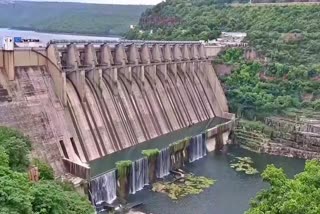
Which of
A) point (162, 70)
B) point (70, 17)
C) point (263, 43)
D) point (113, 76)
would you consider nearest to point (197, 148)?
point (113, 76)

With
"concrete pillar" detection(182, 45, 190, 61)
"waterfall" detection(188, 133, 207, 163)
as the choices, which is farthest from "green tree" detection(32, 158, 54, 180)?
"concrete pillar" detection(182, 45, 190, 61)

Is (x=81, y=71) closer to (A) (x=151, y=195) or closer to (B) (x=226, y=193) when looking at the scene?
(A) (x=151, y=195)

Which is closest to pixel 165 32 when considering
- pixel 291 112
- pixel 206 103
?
pixel 206 103

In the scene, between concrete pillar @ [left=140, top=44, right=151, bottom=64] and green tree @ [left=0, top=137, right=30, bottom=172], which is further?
concrete pillar @ [left=140, top=44, right=151, bottom=64]

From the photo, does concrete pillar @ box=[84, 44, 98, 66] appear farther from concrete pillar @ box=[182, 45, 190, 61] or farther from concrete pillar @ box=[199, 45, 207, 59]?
concrete pillar @ box=[199, 45, 207, 59]

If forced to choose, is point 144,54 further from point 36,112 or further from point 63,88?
point 36,112

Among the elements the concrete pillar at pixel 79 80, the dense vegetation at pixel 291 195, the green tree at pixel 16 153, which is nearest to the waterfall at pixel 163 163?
the concrete pillar at pixel 79 80

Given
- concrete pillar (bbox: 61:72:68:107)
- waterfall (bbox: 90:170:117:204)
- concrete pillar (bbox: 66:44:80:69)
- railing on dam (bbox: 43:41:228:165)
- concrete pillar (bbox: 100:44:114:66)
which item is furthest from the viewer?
concrete pillar (bbox: 100:44:114:66)
